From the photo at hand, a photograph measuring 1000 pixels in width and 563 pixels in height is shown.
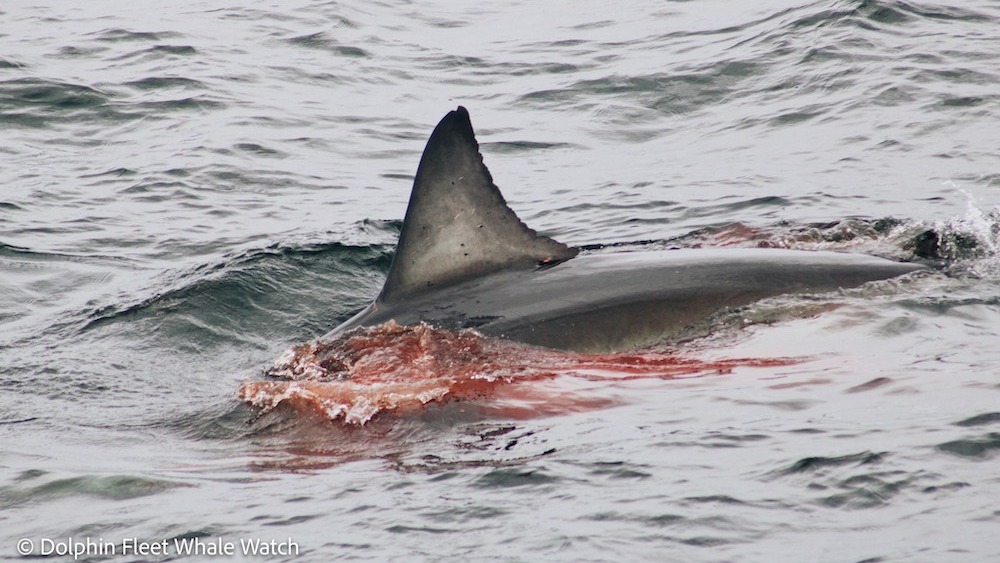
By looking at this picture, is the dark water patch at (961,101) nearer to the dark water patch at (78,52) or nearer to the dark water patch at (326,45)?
the dark water patch at (326,45)

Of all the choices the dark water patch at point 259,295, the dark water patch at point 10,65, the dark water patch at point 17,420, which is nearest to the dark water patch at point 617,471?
the dark water patch at point 17,420

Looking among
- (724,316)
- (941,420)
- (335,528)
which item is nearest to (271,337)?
(724,316)

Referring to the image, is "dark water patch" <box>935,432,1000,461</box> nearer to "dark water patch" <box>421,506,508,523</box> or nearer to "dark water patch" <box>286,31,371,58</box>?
"dark water patch" <box>421,506,508,523</box>

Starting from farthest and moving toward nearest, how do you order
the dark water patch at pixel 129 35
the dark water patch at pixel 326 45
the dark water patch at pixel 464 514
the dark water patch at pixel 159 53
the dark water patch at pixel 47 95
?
1. the dark water patch at pixel 129 35
2. the dark water patch at pixel 326 45
3. the dark water patch at pixel 159 53
4. the dark water patch at pixel 47 95
5. the dark water patch at pixel 464 514

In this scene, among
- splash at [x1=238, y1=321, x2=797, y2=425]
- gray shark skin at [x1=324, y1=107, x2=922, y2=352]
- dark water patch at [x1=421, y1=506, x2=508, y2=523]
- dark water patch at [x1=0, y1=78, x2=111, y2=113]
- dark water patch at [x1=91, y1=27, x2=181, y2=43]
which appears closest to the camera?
dark water patch at [x1=421, y1=506, x2=508, y2=523]

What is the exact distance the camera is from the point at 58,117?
1430cm

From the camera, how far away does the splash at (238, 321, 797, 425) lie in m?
5.46

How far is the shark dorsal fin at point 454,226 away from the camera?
6.19 meters

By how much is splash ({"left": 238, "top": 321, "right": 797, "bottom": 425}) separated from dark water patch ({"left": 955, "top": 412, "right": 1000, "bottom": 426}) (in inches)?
44.8

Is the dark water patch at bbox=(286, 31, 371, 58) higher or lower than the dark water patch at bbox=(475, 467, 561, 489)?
higher

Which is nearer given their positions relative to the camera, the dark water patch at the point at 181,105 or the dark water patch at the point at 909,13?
the dark water patch at the point at 181,105

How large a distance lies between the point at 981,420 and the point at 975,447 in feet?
0.84

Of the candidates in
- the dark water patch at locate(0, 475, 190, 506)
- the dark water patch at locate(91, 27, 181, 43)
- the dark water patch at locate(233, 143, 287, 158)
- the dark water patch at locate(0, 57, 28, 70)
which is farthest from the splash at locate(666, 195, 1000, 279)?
the dark water patch at locate(91, 27, 181, 43)

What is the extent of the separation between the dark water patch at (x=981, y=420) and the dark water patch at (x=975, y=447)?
0.37 feet
